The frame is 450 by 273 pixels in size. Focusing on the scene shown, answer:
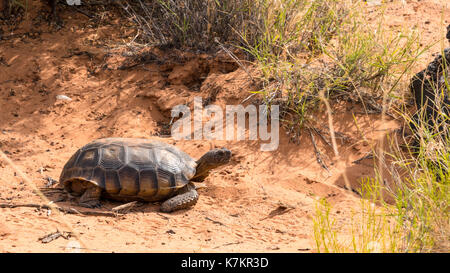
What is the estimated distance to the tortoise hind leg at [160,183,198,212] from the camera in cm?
438

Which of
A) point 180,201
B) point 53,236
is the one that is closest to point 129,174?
point 180,201

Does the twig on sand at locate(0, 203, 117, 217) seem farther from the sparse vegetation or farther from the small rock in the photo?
the small rock

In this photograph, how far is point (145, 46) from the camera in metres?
6.93

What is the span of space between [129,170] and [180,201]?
1.58 ft

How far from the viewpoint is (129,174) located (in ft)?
14.4

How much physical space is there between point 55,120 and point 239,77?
2.14m

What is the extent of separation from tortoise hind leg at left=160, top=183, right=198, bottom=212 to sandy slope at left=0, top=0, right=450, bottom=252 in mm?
67

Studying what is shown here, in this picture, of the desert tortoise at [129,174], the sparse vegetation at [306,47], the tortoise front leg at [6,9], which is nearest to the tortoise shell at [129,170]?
the desert tortoise at [129,174]

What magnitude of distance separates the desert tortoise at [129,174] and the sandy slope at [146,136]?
126 mm

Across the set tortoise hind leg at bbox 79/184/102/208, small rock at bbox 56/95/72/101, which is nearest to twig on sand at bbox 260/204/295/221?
tortoise hind leg at bbox 79/184/102/208

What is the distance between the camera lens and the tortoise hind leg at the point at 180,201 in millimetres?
4375

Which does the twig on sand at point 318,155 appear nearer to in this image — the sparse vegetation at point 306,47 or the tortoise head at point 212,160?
the sparse vegetation at point 306,47
